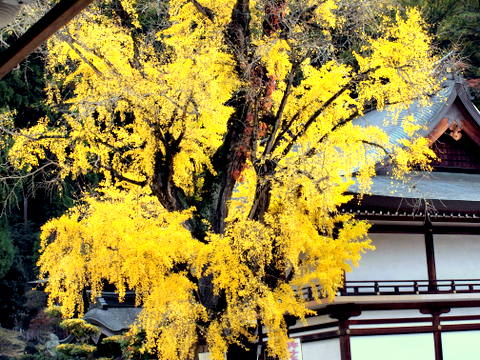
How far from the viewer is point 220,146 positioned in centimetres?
1389

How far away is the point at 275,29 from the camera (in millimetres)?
13203

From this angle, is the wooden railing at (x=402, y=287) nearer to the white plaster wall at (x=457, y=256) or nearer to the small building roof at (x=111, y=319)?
the white plaster wall at (x=457, y=256)

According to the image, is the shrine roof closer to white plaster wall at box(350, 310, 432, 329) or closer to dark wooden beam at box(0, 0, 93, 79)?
white plaster wall at box(350, 310, 432, 329)

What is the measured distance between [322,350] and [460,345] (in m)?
3.47

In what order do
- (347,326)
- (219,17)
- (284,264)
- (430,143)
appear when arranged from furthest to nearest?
1. (430,143)
2. (347,326)
3. (284,264)
4. (219,17)

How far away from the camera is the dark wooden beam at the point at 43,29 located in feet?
→ 9.21

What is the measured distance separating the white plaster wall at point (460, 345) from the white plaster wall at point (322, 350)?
2.78m

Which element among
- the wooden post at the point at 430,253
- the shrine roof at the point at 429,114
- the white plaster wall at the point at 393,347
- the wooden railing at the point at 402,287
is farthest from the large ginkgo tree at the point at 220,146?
the shrine roof at the point at 429,114

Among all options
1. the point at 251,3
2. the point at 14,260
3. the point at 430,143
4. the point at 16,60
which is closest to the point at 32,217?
the point at 14,260

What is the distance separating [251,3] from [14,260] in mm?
26051

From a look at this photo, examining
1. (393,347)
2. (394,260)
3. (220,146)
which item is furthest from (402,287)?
(220,146)

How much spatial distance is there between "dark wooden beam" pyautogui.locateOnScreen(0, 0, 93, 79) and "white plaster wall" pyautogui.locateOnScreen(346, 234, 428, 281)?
14.3 m

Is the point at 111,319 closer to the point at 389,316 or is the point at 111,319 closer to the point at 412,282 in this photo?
the point at 389,316

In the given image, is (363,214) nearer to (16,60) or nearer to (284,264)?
(284,264)
